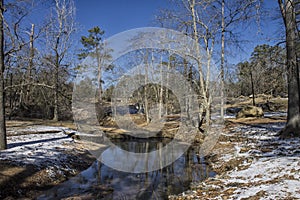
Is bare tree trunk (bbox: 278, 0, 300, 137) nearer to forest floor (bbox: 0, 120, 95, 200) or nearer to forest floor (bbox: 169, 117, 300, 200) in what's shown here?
forest floor (bbox: 169, 117, 300, 200)

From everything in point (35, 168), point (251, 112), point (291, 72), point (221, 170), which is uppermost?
point (291, 72)

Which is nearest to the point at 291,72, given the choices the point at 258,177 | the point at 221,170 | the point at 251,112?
the point at 221,170

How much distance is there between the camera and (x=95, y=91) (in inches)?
770

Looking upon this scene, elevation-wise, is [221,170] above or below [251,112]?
below

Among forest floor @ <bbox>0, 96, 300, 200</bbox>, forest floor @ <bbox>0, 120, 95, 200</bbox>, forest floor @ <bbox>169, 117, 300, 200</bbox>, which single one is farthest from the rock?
forest floor @ <bbox>0, 120, 95, 200</bbox>

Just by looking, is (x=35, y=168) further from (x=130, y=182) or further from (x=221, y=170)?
(x=221, y=170)

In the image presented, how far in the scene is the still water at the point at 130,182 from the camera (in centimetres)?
580

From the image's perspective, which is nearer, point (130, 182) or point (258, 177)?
point (258, 177)

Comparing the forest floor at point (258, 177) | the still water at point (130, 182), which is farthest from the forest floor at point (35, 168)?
the forest floor at point (258, 177)

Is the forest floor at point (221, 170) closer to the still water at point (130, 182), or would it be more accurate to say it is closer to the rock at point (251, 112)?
the still water at point (130, 182)

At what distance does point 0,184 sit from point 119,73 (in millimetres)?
15262

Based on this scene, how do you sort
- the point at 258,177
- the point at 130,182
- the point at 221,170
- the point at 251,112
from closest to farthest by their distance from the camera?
1. the point at 258,177
2. the point at 130,182
3. the point at 221,170
4. the point at 251,112

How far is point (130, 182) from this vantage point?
686 cm

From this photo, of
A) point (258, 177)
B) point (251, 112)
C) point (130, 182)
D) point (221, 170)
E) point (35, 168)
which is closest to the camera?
point (258, 177)
